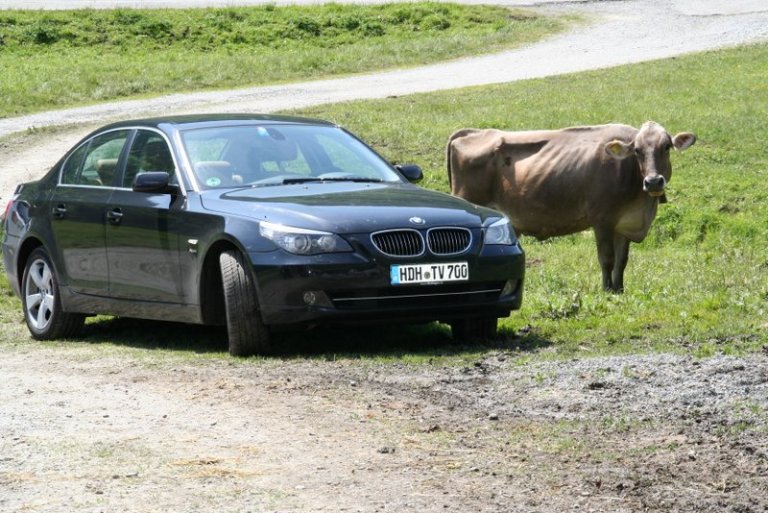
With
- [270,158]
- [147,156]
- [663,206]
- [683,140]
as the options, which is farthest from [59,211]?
[663,206]

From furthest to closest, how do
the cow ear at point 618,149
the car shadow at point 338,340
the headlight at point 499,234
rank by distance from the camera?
the cow ear at point 618,149 < the headlight at point 499,234 < the car shadow at point 338,340

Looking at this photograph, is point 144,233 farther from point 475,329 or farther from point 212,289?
point 475,329

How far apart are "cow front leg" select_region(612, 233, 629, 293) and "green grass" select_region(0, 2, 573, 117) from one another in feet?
56.1

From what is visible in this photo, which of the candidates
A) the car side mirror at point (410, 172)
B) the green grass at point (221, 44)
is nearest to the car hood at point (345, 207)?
the car side mirror at point (410, 172)

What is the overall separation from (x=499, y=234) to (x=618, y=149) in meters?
4.98

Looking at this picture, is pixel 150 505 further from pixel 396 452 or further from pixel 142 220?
pixel 142 220

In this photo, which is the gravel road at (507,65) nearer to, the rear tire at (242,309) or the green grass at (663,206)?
the green grass at (663,206)

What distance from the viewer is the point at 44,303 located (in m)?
12.0

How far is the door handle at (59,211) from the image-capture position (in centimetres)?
1180

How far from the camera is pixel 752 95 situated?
26.3m

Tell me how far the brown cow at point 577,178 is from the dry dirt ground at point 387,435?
5.35 meters

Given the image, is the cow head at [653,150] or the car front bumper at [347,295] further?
the cow head at [653,150]

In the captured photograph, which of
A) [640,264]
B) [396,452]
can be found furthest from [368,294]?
[640,264]

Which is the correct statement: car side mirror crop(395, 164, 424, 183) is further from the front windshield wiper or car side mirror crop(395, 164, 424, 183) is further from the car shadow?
the car shadow
